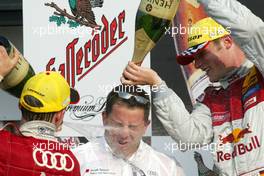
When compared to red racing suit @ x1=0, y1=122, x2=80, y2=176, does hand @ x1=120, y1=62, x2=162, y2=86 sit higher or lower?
higher

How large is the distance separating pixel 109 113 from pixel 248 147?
0.62 metres

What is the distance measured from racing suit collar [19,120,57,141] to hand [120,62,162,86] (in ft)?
1.64

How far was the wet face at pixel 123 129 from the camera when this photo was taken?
8.72 feet

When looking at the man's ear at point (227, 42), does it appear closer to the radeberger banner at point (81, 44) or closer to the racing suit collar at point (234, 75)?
the racing suit collar at point (234, 75)

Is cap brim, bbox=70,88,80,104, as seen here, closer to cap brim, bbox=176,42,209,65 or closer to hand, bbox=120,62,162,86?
hand, bbox=120,62,162,86

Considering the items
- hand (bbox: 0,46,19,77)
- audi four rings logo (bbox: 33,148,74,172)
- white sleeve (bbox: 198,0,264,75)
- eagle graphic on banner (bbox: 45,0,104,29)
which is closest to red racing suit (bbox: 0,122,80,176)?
audi four rings logo (bbox: 33,148,74,172)

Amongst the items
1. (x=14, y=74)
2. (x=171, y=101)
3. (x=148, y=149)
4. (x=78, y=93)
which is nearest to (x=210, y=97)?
(x=171, y=101)

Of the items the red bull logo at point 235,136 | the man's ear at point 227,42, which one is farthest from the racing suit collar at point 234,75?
the red bull logo at point 235,136

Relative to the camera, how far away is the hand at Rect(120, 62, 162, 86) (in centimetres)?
255

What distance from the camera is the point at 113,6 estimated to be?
261 centimetres

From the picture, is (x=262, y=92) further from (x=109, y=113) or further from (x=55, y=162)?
(x=55, y=162)

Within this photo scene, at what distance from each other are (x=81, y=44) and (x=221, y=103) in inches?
26.3

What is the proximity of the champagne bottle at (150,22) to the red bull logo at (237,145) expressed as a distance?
0.50 meters

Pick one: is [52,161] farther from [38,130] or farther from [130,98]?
[130,98]
